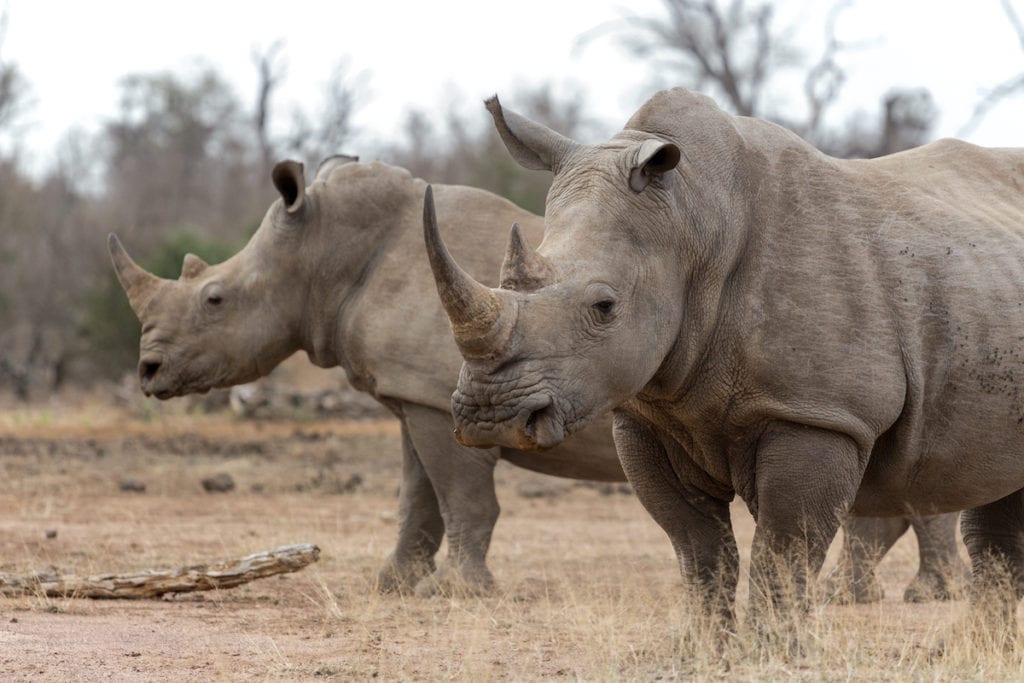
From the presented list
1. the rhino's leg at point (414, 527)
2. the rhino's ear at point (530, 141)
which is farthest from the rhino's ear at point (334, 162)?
the rhino's ear at point (530, 141)

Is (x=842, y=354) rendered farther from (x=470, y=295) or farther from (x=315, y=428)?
(x=315, y=428)

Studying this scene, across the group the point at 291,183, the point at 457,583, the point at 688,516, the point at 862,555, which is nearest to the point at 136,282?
the point at 291,183

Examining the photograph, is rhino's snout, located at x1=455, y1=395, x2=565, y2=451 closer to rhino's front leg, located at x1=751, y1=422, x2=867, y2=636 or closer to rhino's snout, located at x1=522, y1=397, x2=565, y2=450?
rhino's snout, located at x1=522, y1=397, x2=565, y2=450

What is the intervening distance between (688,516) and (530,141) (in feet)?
5.30

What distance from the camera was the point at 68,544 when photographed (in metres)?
9.59

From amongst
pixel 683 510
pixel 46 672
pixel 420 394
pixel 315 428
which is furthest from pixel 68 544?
pixel 315 428

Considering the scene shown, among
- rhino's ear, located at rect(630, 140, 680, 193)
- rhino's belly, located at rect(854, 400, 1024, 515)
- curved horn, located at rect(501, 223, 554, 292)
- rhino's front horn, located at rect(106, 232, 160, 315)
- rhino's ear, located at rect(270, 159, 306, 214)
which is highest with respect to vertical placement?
rhino's ear, located at rect(270, 159, 306, 214)

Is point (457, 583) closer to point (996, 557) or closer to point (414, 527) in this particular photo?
point (414, 527)

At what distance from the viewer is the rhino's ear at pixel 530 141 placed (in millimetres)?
5660

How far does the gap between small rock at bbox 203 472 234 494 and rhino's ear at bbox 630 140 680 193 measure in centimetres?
896

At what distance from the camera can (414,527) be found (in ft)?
28.3

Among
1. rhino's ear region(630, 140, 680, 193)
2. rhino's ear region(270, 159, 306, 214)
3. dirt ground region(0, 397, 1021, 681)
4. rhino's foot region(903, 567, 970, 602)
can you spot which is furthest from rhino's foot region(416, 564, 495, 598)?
rhino's ear region(630, 140, 680, 193)

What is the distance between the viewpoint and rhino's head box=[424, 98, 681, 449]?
4.83 meters

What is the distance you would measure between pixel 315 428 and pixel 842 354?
13941 millimetres
